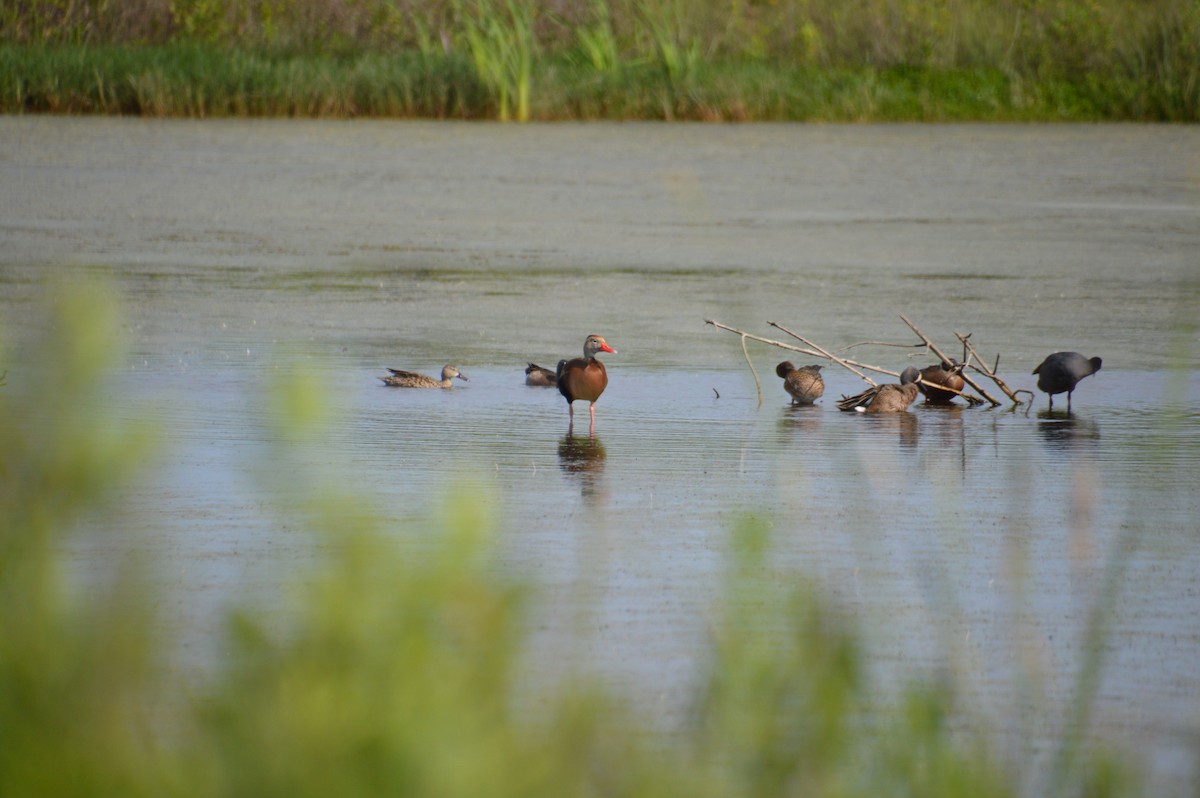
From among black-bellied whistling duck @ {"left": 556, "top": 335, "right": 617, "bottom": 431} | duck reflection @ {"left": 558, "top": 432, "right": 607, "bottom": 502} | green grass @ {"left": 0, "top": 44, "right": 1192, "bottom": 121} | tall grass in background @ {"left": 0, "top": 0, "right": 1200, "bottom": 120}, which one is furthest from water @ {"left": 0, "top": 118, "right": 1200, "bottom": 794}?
tall grass in background @ {"left": 0, "top": 0, "right": 1200, "bottom": 120}

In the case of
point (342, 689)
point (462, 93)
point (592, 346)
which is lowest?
point (342, 689)

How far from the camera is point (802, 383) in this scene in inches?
249

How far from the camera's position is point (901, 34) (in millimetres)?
21141

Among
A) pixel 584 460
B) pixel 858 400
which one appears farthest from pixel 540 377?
pixel 584 460

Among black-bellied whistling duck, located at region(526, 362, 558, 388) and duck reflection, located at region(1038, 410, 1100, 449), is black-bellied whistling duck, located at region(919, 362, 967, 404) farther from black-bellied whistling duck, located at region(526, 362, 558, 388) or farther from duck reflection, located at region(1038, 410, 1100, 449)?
black-bellied whistling duck, located at region(526, 362, 558, 388)

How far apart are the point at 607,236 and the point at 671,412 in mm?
4983

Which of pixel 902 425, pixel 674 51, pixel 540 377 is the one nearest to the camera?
pixel 902 425

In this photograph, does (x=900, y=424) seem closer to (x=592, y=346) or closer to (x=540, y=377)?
(x=592, y=346)

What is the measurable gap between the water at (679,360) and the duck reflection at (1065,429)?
22mm

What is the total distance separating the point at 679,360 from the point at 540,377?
0.80m

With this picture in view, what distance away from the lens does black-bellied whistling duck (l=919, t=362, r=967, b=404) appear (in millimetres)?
6375

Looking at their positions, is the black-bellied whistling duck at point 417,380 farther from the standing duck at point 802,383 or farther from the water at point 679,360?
the standing duck at point 802,383

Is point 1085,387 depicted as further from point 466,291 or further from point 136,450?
point 136,450

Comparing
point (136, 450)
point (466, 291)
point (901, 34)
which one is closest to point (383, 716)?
point (136, 450)
